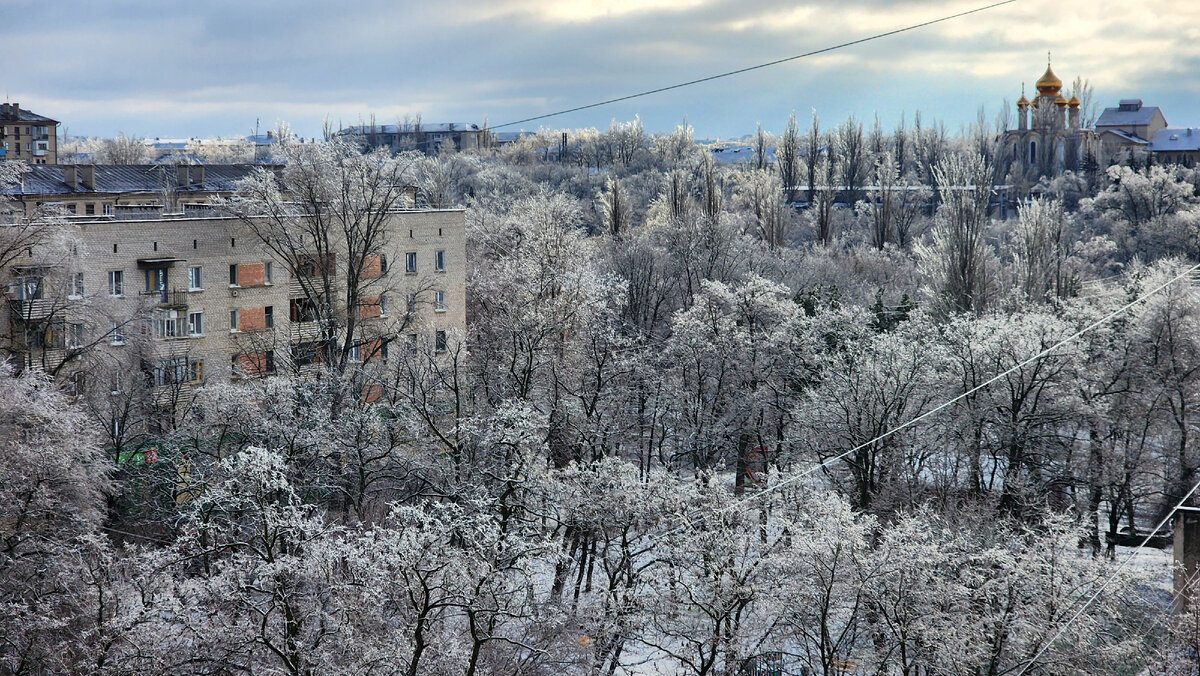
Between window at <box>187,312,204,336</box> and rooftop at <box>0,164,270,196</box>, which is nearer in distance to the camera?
window at <box>187,312,204,336</box>

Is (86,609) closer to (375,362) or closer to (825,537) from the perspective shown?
(825,537)

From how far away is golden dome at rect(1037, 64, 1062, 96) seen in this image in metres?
83.4

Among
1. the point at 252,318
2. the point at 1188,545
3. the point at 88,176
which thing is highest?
the point at 88,176

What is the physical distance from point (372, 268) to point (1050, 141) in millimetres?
58762

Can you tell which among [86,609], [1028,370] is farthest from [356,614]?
[1028,370]

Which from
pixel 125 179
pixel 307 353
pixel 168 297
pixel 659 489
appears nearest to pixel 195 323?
pixel 168 297

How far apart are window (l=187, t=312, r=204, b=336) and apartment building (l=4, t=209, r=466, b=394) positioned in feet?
0.09

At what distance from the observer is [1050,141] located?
75750 millimetres

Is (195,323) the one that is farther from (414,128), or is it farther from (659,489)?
(414,128)

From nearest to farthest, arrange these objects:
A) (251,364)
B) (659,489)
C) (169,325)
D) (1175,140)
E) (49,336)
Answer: (659,489) → (49,336) → (169,325) → (251,364) → (1175,140)

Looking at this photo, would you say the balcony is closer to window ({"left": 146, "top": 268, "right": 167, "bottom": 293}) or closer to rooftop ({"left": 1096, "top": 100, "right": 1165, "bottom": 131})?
window ({"left": 146, "top": 268, "right": 167, "bottom": 293})

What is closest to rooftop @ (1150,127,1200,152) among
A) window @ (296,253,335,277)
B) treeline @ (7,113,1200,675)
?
treeline @ (7,113,1200,675)

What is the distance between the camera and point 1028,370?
23219 millimetres

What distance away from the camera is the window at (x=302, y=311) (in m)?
31.4
